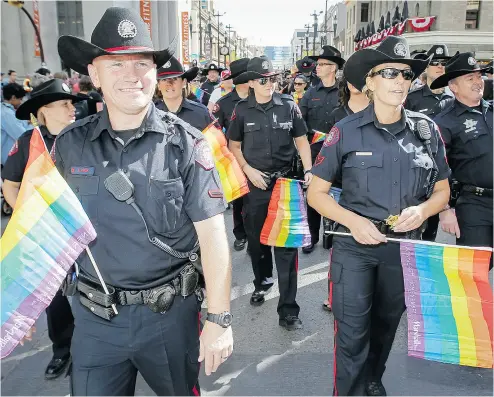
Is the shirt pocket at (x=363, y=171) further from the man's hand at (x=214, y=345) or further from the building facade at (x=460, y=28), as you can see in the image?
the building facade at (x=460, y=28)

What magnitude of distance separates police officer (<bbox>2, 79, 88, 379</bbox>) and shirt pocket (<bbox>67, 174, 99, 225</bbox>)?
1654 millimetres

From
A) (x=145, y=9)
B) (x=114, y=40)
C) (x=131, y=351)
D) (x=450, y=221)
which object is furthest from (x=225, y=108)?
(x=145, y=9)

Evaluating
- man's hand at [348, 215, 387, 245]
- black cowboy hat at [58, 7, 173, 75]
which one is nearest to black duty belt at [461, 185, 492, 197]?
man's hand at [348, 215, 387, 245]

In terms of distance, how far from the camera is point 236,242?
262 inches

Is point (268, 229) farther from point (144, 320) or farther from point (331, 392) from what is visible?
point (144, 320)

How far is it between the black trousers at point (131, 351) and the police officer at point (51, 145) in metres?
1.63

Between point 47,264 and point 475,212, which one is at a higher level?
point 47,264

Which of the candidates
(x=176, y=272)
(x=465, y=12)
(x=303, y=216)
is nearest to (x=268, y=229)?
(x=303, y=216)

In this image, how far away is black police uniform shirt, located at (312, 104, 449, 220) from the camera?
287 centimetres

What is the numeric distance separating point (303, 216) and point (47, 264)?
2915 mm

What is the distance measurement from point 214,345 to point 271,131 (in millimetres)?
3050

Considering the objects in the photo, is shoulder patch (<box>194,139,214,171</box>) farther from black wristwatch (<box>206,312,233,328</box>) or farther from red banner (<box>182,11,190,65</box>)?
red banner (<box>182,11,190,65</box>)

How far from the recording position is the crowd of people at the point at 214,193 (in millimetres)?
2064

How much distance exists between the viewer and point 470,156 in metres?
3.95
